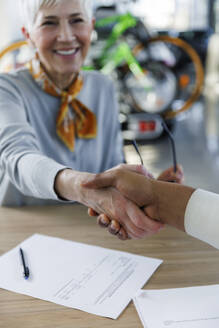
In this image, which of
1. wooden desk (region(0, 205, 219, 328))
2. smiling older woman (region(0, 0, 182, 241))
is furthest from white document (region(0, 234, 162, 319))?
smiling older woman (region(0, 0, 182, 241))

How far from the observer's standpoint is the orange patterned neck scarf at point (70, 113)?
1405 millimetres

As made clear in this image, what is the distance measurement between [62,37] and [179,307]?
0.94 meters

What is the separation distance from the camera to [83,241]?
99 centimetres

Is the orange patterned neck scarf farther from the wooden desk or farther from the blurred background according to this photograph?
the blurred background

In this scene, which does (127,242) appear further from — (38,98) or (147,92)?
(147,92)

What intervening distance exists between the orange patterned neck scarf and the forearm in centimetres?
64

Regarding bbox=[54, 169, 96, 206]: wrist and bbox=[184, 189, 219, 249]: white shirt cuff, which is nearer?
bbox=[184, 189, 219, 249]: white shirt cuff

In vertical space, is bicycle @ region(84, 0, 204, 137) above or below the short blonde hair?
below

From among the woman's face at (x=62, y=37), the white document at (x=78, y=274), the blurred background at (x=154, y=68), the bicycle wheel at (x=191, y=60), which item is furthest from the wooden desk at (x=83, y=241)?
the bicycle wheel at (x=191, y=60)

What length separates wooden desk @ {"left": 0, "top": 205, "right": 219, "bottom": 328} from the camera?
69cm

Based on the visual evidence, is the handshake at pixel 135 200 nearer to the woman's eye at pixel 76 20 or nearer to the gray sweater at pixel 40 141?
the gray sweater at pixel 40 141

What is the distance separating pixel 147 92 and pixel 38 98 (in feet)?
10.5

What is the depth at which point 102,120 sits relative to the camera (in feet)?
5.19

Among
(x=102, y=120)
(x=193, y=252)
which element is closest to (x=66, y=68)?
(x=102, y=120)
